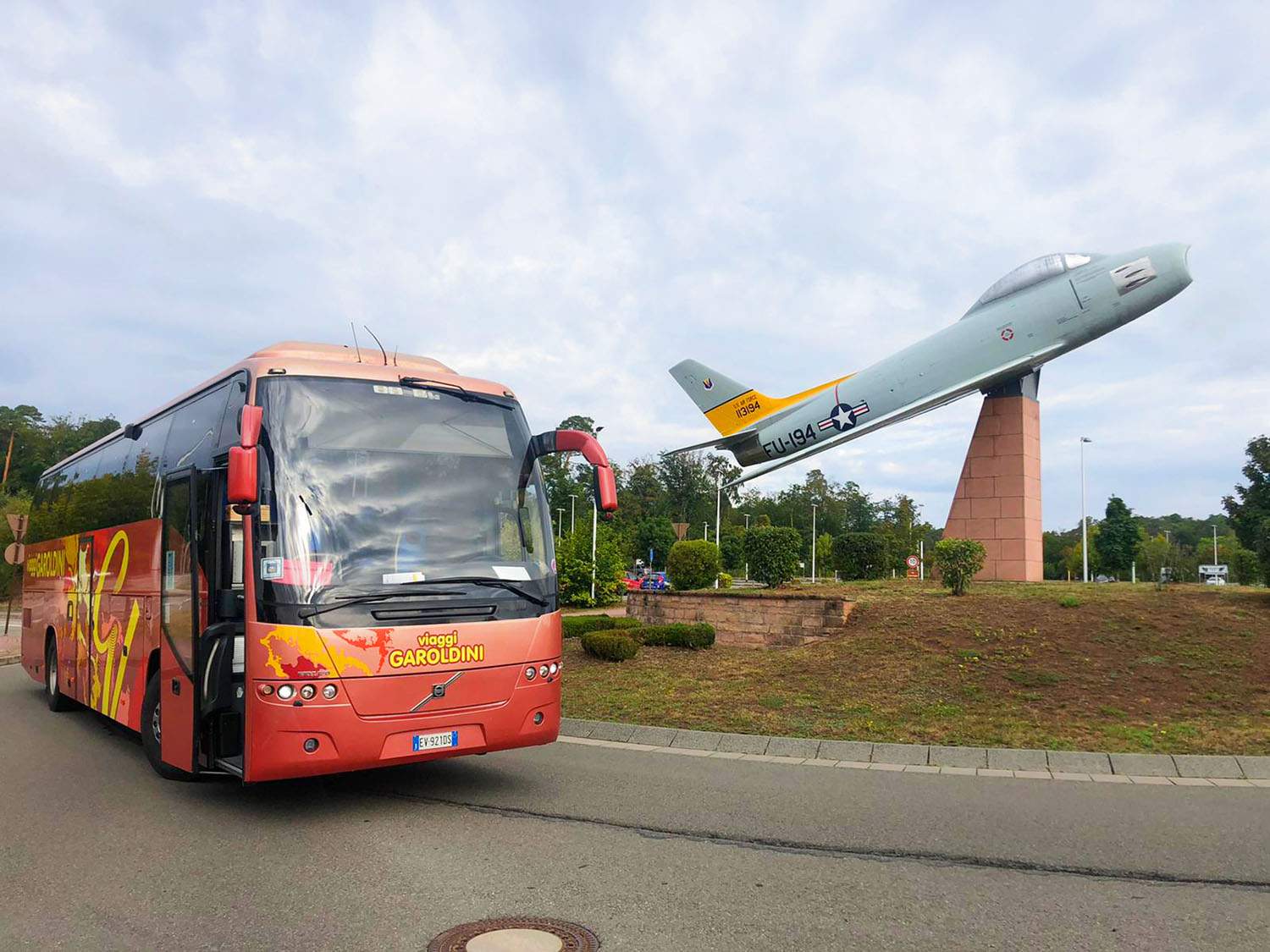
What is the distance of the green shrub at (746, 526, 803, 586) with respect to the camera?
22.2 metres

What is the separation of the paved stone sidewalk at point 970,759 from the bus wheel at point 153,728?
3996 mm

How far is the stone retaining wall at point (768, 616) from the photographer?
15688 millimetres

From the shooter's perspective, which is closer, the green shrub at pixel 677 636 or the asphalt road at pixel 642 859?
the asphalt road at pixel 642 859

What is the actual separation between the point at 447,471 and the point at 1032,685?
26.4 feet

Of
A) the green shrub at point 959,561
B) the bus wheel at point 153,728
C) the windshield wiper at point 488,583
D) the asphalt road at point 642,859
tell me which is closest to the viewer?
the asphalt road at point 642,859

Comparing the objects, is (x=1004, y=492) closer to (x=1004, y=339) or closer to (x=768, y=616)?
(x=1004, y=339)

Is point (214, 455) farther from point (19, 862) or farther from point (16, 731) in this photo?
point (16, 731)

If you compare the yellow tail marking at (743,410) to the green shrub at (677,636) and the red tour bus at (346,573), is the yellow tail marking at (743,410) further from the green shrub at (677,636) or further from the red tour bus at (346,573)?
the red tour bus at (346,573)

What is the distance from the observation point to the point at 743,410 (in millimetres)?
28125

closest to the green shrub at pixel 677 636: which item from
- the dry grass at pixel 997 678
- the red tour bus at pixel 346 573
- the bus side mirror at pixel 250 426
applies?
the dry grass at pixel 997 678

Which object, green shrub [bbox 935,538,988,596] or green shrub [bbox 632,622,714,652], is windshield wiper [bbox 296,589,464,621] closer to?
green shrub [bbox 632,622,714,652]

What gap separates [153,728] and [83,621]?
11.5 ft

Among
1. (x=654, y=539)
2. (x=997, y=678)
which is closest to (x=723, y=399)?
(x=997, y=678)

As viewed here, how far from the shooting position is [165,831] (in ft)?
20.7
